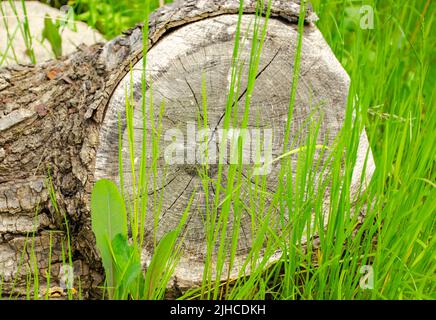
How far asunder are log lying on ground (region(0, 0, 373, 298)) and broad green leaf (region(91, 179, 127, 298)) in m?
0.26

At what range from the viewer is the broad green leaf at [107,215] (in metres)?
1.77

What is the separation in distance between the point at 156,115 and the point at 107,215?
382mm

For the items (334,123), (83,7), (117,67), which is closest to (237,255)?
(334,123)

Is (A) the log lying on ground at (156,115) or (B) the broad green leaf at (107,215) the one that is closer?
(B) the broad green leaf at (107,215)

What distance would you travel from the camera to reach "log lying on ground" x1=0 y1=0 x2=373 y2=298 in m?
2.03

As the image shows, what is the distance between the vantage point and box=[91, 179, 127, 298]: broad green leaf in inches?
69.7

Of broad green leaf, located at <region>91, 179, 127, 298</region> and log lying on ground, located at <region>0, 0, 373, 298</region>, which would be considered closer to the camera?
broad green leaf, located at <region>91, 179, 127, 298</region>

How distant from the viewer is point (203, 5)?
6.91 feet

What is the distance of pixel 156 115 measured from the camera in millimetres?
2012

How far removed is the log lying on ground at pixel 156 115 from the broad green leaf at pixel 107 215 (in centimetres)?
26

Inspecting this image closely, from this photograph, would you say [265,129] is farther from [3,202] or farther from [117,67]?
[3,202]

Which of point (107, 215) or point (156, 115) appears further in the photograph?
point (156, 115)
